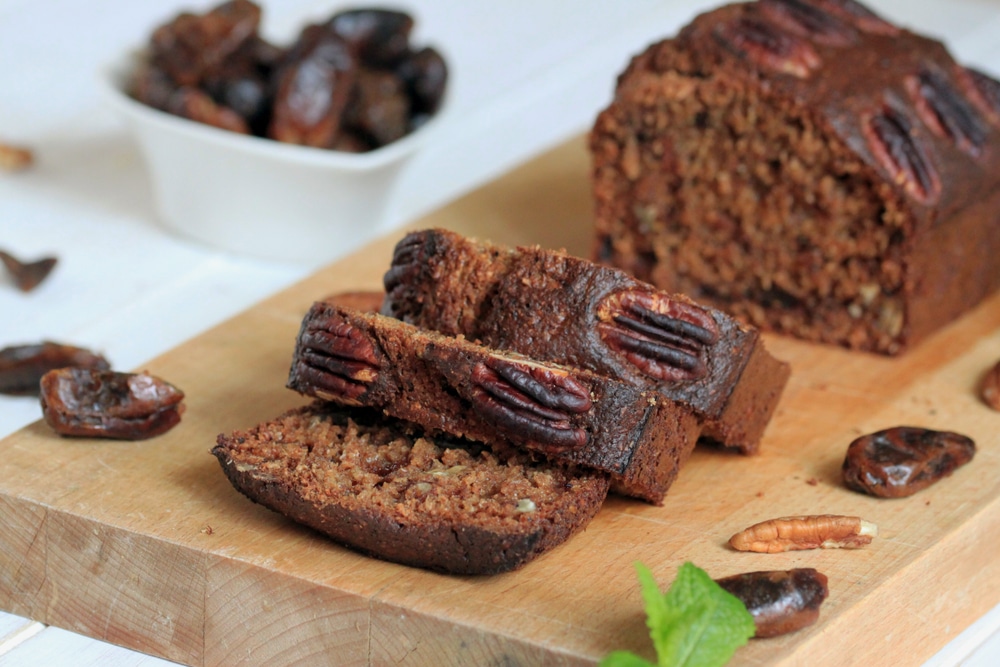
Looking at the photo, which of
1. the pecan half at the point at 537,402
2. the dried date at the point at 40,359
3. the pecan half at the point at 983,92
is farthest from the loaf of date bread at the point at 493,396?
the pecan half at the point at 983,92

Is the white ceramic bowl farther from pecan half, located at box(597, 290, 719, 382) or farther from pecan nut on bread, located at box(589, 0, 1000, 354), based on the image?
pecan half, located at box(597, 290, 719, 382)

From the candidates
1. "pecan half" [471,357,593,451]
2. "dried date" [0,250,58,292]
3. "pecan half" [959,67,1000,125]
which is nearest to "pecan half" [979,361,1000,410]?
"pecan half" [959,67,1000,125]

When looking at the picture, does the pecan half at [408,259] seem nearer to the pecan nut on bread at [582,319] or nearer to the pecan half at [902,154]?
the pecan nut on bread at [582,319]

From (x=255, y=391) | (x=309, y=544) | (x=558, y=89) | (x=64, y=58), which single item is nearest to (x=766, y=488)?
(x=309, y=544)

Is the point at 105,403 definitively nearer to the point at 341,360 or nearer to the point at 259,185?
the point at 341,360

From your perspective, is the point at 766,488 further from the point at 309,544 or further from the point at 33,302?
the point at 33,302
